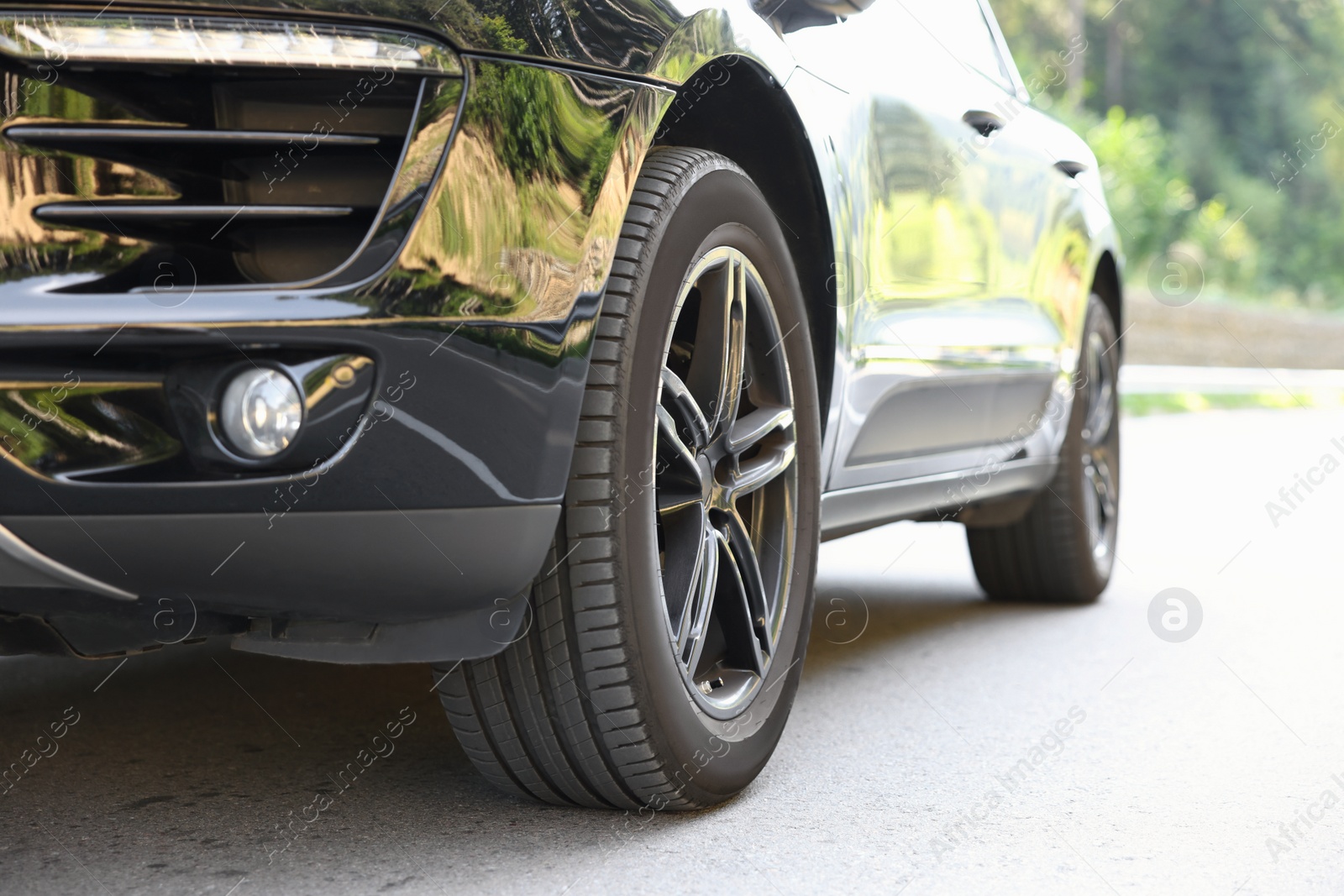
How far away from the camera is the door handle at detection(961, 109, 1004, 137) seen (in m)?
3.55

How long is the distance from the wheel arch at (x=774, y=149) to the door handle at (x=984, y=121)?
89cm

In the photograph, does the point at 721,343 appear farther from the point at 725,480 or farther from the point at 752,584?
the point at 752,584

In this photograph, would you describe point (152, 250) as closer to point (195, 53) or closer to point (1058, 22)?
point (195, 53)

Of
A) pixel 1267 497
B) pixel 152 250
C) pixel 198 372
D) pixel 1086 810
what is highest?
pixel 152 250

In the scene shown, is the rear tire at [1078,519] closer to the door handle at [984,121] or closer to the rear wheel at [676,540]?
the door handle at [984,121]

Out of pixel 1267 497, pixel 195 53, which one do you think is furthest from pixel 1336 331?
pixel 195 53

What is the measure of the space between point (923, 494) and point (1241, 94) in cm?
4760

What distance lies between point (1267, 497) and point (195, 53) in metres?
7.55

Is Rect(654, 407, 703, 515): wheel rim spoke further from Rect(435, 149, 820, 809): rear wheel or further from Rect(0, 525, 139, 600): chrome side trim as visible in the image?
Rect(0, 525, 139, 600): chrome side trim

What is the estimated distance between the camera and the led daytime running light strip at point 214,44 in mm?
1750

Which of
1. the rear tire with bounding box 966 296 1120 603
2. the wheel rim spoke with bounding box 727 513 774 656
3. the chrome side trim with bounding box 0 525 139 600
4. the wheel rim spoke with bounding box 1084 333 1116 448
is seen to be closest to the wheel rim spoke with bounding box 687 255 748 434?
the wheel rim spoke with bounding box 727 513 774 656

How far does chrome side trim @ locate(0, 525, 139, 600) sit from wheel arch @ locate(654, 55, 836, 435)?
1114 mm

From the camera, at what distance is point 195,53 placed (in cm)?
177

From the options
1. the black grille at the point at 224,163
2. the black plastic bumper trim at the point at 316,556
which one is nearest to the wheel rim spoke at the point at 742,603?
the black plastic bumper trim at the point at 316,556
